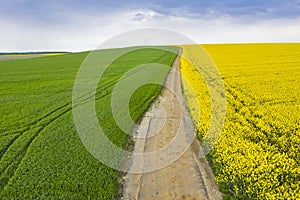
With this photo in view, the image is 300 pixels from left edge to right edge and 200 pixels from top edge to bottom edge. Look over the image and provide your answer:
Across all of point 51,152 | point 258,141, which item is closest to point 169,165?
point 258,141

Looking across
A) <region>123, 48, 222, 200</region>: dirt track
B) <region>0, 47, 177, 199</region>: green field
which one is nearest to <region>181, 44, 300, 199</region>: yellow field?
<region>123, 48, 222, 200</region>: dirt track

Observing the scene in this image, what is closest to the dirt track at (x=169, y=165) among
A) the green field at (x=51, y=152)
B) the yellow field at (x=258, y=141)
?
the yellow field at (x=258, y=141)

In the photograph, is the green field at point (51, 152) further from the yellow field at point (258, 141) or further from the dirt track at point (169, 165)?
the yellow field at point (258, 141)

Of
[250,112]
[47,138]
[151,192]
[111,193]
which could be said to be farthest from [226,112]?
[47,138]

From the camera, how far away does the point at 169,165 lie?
9.86 metres

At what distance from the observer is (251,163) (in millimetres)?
7738

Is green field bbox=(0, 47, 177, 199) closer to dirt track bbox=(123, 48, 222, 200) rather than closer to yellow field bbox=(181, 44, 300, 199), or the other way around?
dirt track bbox=(123, 48, 222, 200)

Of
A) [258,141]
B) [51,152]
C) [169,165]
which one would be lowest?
[169,165]

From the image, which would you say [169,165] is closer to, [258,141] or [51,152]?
[258,141]

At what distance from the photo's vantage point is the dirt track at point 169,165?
821cm

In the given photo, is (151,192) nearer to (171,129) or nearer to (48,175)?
(48,175)

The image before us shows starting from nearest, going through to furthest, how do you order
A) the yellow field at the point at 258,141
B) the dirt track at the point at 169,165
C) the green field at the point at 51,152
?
the yellow field at the point at 258,141, the green field at the point at 51,152, the dirt track at the point at 169,165

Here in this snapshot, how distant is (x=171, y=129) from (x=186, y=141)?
1.69m

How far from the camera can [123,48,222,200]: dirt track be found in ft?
26.9
